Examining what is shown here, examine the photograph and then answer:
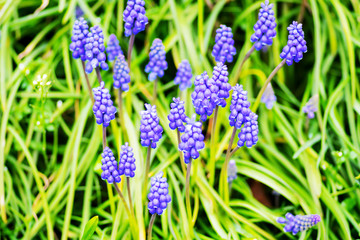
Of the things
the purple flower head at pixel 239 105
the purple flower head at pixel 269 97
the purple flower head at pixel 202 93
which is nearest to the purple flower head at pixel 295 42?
the purple flower head at pixel 239 105

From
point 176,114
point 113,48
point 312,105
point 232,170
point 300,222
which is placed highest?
point 113,48

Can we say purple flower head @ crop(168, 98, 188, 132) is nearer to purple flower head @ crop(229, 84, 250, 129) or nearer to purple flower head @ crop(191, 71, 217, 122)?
purple flower head @ crop(191, 71, 217, 122)

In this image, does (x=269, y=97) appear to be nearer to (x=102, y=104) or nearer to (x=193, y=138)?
(x=193, y=138)

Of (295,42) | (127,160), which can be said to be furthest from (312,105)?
(127,160)

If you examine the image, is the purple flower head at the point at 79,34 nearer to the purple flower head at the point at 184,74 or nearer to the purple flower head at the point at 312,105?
the purple flower head at the point at 184,74

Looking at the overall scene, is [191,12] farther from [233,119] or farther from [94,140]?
[233,119]

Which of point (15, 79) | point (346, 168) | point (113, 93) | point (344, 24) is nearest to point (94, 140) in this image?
point (113, 93)
